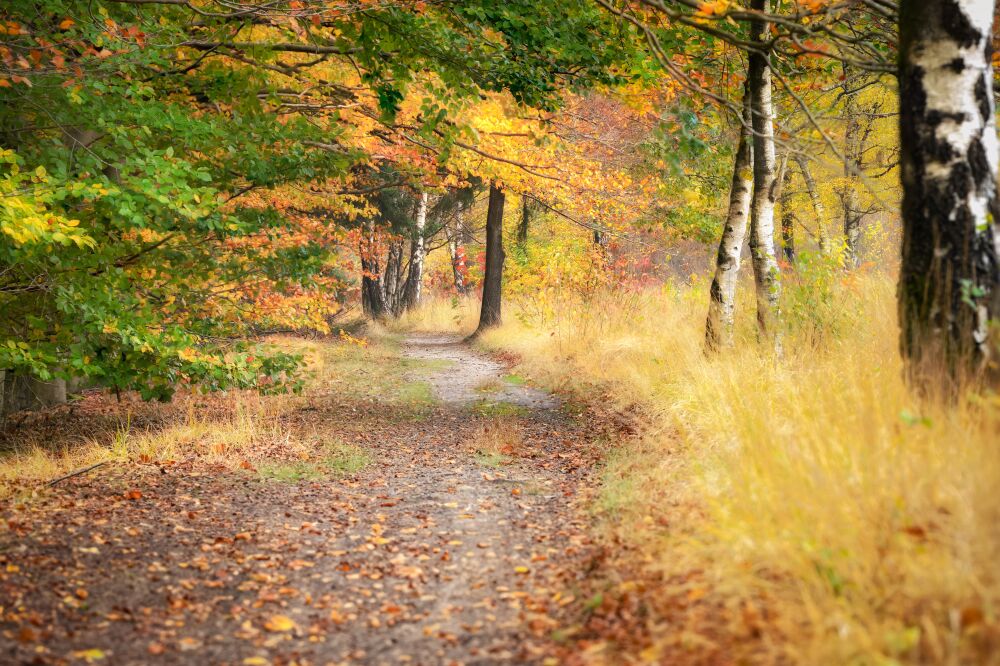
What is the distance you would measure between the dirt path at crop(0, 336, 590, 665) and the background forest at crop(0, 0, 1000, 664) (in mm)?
195

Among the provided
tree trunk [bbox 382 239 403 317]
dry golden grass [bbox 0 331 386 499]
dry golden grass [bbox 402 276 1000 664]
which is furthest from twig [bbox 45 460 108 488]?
tree trunk [bbox 382 239 403 317]

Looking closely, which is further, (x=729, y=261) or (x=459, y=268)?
(x=459, y=268)

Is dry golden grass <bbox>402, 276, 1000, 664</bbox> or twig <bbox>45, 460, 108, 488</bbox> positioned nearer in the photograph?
dry golden grass <bbox>402, 276, 1000, 664</bbox>

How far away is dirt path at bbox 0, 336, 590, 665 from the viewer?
10.8 ft

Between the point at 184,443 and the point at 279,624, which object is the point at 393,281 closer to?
the point at 184,443

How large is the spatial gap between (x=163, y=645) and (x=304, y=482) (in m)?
2.80

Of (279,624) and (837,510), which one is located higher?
(837,510)

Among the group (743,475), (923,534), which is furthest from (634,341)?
(923,534)

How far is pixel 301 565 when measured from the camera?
14.2ft

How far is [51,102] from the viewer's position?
653 centimetres

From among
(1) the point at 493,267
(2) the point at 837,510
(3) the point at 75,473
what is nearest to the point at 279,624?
(2) the point at 837,510

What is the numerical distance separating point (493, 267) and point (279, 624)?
53.2 feet

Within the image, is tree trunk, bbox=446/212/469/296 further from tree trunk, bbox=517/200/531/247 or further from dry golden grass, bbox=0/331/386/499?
dry golden grass, bbox=0/331/386/499

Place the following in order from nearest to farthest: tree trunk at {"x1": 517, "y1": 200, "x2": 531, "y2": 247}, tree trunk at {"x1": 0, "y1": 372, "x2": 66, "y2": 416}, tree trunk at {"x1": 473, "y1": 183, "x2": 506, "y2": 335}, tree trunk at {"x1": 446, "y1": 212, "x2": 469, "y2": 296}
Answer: tree trunk at {"x1": 0, "y1": 372, "x2": 66, "y2": 416} → tree trunk at {"x1": 473, "y1": 183, "x2": 506, "y2": 335} → tree trunk at {"x1": 517, "y1": 200, "x2": 531, "y2": 247} → tree trunk at {"x1": 446, "y1": 212, "x2": 469, "y2": 296}
